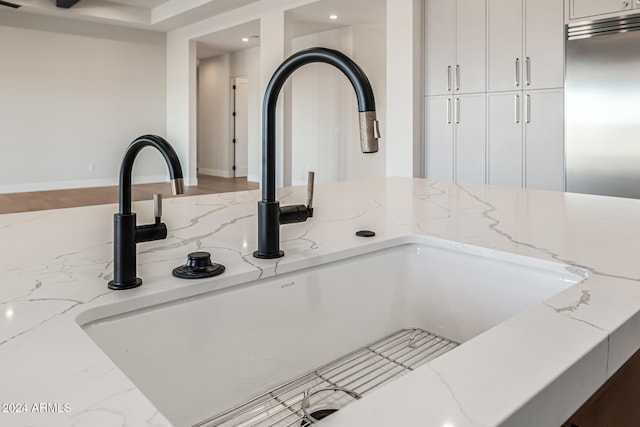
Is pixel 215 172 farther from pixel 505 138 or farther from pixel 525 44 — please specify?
pixel 525 44

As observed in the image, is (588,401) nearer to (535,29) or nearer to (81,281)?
(81,281)

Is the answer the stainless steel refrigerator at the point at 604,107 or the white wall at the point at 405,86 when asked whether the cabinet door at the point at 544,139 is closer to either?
the stainless steel refrigerator at the point at 604,107

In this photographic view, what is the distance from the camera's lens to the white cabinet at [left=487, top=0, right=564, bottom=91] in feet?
13.5

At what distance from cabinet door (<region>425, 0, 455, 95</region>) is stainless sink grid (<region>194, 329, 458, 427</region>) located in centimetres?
424

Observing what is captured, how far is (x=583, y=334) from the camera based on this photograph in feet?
1.86

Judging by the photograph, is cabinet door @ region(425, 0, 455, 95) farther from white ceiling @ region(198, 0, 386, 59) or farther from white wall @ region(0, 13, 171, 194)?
white wall @ region(0, 13, 171, 194)

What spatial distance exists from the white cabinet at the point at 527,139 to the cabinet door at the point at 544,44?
0.11 meters

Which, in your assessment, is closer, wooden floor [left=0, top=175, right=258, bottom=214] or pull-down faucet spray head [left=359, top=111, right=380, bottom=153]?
pull-down faucet spray head [left=359, top=111, right=380, bottom=153]

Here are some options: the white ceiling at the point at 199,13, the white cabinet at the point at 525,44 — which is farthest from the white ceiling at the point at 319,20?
the white cabinet at the point at 525,44

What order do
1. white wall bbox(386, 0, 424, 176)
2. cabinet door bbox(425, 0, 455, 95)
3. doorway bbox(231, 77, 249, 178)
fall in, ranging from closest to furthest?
cabinet door bbox(425, 0, 455, 95)
white wall bbox(386, 0, 424, 176)
doorway bbox(231, 77, 249, 178)

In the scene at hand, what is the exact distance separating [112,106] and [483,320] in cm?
889

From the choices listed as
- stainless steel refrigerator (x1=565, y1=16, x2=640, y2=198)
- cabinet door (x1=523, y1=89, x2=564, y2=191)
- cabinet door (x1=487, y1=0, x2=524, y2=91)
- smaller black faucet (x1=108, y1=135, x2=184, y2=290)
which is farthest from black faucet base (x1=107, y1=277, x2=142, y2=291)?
cabinet door (x1=487, y1=0, x2=524, y2=91)

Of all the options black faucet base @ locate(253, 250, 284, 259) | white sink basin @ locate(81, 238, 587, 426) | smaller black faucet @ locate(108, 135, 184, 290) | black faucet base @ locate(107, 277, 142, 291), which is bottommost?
white sink basin @ locate(81, 238, 587, 426)

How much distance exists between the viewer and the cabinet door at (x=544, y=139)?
418 cm
